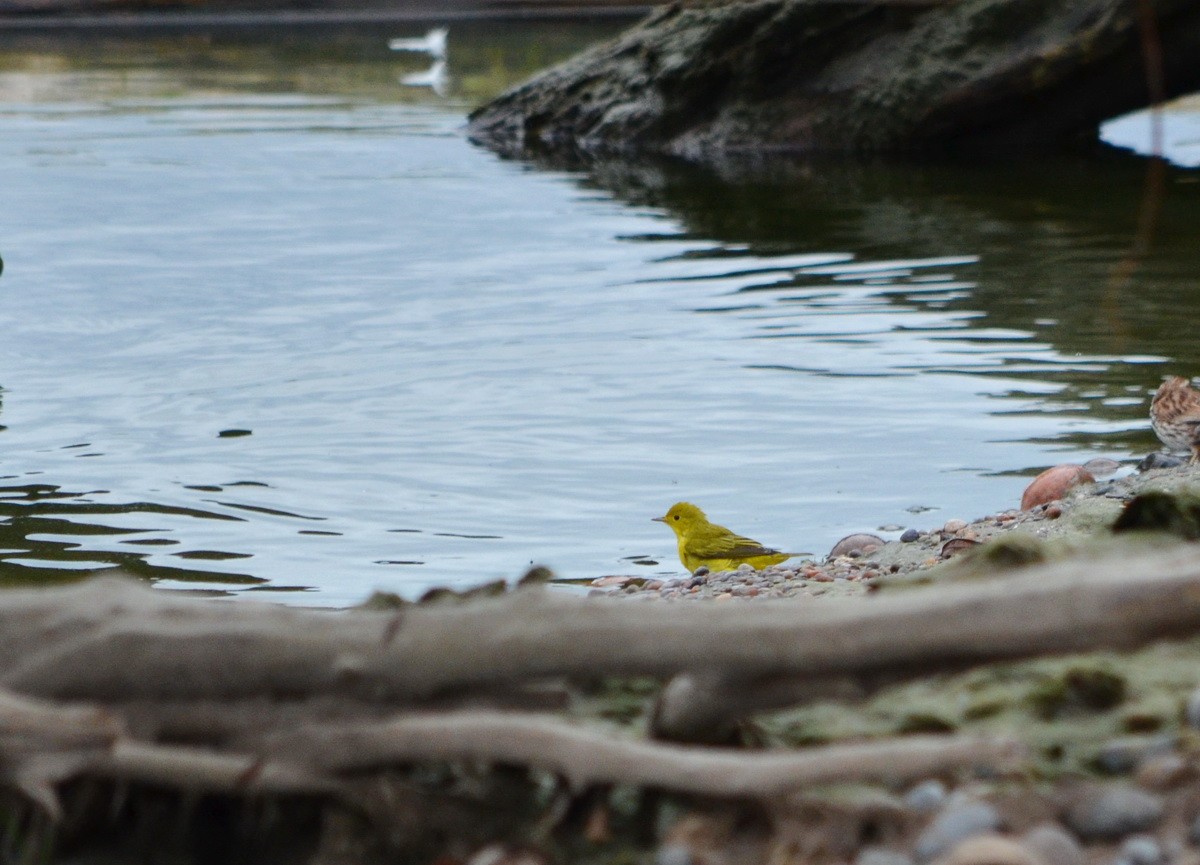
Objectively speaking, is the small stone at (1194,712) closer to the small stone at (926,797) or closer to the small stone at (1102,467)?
the small stone at (926,797)

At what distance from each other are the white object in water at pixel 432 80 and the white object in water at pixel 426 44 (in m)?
2.06

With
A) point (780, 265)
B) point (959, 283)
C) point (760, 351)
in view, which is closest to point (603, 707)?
point (760, 351)

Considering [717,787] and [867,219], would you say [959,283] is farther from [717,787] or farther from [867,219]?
[717,787]

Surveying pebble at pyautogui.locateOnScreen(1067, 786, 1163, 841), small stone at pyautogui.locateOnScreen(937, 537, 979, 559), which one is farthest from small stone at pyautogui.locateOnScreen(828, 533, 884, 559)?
pebble at pyautogui.locateOnScreen(1067, 786, 1163, 841)

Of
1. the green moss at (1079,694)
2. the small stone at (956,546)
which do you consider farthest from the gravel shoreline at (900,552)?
the green moss at (1079,694)

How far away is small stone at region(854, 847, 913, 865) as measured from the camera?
2412 millimetres

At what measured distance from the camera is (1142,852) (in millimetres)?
2357

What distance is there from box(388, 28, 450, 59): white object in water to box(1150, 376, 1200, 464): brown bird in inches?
831

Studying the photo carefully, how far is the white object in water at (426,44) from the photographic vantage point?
26.8m

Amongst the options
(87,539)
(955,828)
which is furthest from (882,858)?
(87,539)

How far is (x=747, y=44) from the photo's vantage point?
A: 15.1 m

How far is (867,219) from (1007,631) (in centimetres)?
1008

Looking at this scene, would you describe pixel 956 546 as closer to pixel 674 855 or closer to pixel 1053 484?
pixel 1053 484

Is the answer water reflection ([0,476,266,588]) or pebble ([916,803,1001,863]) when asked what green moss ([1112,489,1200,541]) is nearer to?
pebble ([916,803,1001,863])
